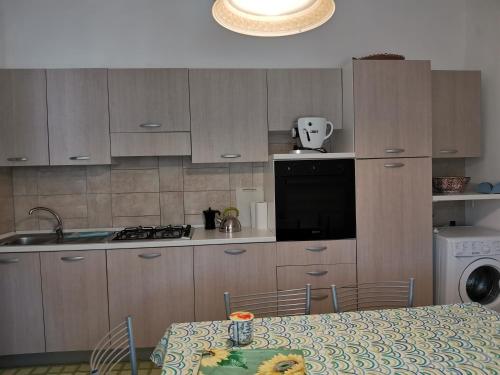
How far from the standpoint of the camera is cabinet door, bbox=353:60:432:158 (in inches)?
99.8

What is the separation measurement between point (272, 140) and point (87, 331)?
6.51 ft

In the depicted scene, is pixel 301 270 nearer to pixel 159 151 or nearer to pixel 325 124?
pixel 325 124

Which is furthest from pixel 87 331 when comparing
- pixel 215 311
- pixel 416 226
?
pixel 416 226

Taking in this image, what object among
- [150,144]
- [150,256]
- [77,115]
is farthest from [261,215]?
[77,115]

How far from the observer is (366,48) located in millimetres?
3072

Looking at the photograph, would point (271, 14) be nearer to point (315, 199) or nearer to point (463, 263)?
point (315, 199)

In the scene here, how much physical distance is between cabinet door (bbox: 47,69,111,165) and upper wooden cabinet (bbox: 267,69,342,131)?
1.25m

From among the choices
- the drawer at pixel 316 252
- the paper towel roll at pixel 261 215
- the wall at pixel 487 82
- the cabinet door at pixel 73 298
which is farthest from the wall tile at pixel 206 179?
the wall at pixel 487 82

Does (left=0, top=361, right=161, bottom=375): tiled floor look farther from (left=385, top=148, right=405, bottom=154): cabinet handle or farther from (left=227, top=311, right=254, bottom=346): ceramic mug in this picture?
(left=385, top=148, right=405, bottom=154): cabinet handle

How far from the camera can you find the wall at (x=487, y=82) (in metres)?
2.82

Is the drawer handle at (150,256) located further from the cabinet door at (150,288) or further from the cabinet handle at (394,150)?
the cabinet handle at (394,150)

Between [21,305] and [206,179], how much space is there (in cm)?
157

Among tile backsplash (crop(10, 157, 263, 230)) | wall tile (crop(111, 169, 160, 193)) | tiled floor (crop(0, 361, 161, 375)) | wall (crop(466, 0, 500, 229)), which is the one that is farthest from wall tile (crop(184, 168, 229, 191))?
wall (crop(466, 0, 500, 229))

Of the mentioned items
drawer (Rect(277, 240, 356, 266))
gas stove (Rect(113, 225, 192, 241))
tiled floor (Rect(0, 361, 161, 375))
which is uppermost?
gas stove (Rect(113, 225, 192, 241))
